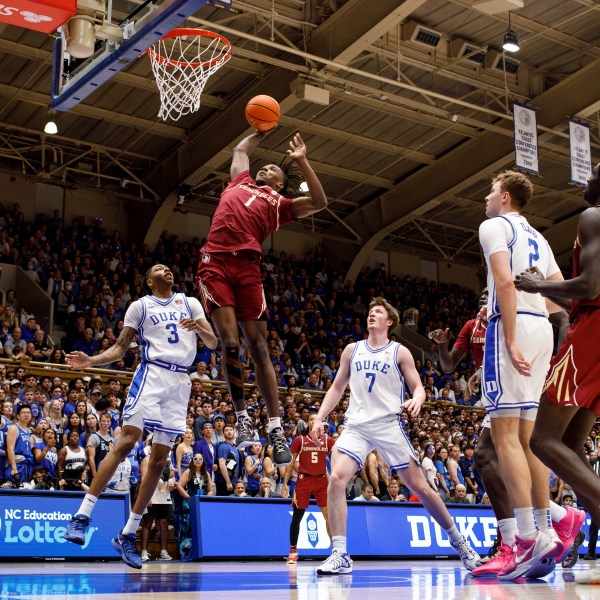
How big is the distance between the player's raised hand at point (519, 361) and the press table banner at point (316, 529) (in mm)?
7136

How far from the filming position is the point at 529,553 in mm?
5969

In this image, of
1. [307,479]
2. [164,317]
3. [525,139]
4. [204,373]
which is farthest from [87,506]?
[525,139]

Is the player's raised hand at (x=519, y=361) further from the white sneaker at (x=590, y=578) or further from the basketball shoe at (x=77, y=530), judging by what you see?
the basketball shoe at (x=77, y=530)

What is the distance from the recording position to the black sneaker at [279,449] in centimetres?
731

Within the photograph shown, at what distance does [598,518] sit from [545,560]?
867 mm

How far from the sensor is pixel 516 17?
21.2 meters

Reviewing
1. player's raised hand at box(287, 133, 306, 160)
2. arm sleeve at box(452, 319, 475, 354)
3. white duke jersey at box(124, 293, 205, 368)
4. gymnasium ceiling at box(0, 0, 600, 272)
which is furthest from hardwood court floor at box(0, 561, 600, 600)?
gymnasium ceiling at box(0, 0, 600, 272)

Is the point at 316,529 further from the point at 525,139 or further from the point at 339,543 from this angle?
the point at 525,139

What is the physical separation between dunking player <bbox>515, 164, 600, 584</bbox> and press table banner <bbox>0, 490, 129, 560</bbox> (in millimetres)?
7367

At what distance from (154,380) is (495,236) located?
3729mm

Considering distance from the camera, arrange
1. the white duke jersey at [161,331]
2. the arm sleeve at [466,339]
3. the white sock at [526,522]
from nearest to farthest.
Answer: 1. the white sock at [526,522]
2. the white duke jersey at [161,331]
3. the arm sleeve at [466,339]

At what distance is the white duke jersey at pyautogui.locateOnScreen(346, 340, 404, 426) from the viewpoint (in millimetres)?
8180

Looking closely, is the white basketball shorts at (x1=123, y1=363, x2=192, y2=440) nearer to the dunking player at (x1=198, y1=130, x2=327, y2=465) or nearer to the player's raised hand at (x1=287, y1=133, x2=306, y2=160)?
the dunking player at (x1=198, y1=130, x2=327, y2=465)

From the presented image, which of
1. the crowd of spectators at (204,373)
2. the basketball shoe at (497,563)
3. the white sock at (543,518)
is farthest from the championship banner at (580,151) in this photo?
the white sock at (543,518)
